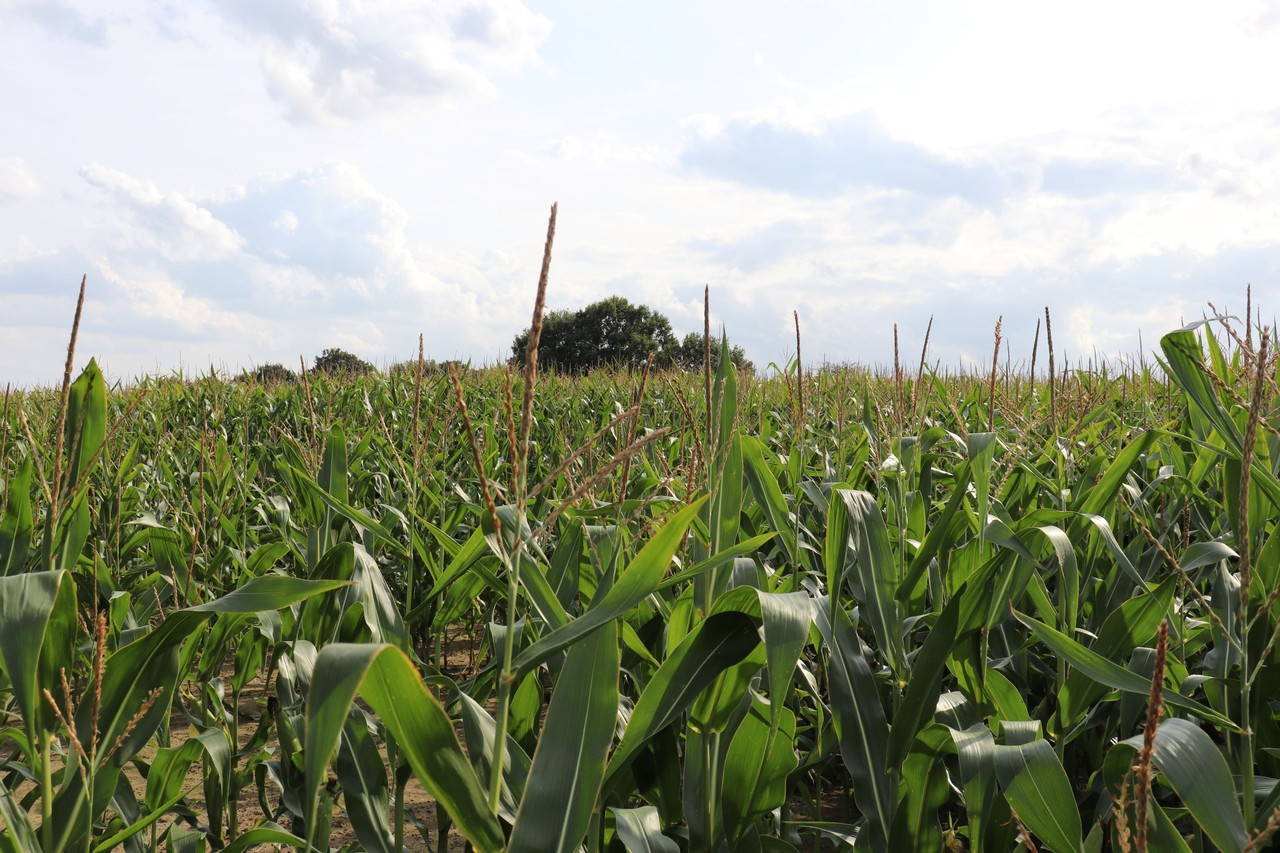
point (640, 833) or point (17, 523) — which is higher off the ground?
point (17, 523)

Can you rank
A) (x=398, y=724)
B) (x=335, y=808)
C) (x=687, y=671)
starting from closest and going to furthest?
(x=398, y=724) → (x=687, y=671) → (x=335, y=808)

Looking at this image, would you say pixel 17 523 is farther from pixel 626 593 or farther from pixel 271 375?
pixel 271 375

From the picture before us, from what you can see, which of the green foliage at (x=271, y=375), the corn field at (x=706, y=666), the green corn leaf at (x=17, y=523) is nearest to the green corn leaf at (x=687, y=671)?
the corn field at (x=706, y=666)

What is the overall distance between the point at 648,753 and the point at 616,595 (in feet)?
2.36

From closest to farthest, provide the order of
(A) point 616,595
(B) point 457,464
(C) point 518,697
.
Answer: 1. (A) point 616,595
2. (C) point 518,697
3. (B) point 457,464

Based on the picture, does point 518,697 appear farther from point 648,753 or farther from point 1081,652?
point 1081,652

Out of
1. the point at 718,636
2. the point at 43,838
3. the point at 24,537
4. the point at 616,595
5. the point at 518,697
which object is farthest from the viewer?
the point at 24,537

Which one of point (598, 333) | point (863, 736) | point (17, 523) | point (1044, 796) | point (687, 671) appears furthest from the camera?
point (598, 333)

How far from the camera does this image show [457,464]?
4605 mm

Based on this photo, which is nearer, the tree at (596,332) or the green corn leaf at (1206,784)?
the green corn leaf at (1206,784)

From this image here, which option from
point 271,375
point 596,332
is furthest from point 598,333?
point 271,375

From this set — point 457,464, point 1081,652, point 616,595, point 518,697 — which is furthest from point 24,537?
point 457,464

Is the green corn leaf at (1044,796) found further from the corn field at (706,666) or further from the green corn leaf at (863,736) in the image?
the green corn leaf at (863,736)

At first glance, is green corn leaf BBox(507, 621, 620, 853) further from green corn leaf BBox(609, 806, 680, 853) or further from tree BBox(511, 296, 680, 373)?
tree BBox(511, 296, 680, 373)
